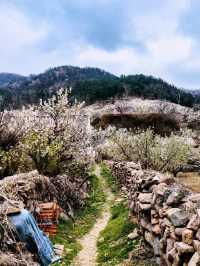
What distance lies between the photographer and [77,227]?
821 inches

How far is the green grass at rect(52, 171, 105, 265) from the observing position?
16750 millimetres

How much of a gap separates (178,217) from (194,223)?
950mm

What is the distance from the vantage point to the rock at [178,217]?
11107mm

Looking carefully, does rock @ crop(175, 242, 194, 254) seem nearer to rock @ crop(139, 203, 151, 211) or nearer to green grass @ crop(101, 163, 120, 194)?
rock @ crop(139, 203, 151, 211)

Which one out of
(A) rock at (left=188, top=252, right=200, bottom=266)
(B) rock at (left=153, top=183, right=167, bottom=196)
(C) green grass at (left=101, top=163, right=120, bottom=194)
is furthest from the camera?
(C) green grass at (left=101, top=163, right=120, bottom=194)

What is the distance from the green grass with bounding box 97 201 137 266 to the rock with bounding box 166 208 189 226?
3385 mm

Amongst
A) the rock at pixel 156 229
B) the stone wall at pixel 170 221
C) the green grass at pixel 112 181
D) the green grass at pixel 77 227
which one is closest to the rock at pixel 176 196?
the stone wall at pixel 170 221

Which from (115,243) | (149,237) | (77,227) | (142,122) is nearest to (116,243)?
(115,243)

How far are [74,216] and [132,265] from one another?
9.51 m

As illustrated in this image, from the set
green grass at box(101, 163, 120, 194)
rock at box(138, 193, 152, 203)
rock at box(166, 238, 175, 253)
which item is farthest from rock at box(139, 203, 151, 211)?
green grass at box(101, 163, 120, 194)

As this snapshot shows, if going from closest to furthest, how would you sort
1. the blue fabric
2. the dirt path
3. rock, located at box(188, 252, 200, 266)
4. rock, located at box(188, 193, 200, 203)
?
1. rock, located at box(188, 252, 200, 266)
2. rock, located at box(188, 193, 200, 203)
3. the blue fabric
4. the dirt path

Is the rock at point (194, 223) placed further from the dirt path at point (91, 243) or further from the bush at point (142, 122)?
the bush at point (142, 122)

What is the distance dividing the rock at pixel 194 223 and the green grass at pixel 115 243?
4.36 m

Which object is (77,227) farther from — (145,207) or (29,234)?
(145,207)
